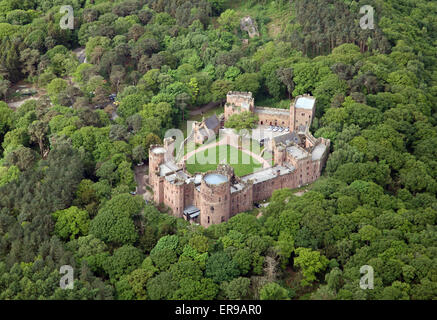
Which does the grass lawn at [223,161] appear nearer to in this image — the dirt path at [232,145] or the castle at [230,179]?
the dirt path at [232,145]

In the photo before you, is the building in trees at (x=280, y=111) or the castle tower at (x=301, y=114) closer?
the castle tower at (x=301, y=114)

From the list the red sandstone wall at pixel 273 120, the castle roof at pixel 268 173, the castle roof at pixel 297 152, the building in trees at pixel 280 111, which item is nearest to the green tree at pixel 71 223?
the castle roof at pixel 268 173

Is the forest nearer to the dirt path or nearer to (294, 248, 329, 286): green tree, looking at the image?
(294, 248, 329, 286): green tree

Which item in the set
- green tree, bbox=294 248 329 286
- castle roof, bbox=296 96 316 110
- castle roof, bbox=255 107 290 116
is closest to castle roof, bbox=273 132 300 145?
Result: castle roof, bbox=296 96 316 110

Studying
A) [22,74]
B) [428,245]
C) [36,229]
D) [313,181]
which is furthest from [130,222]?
[22,74]

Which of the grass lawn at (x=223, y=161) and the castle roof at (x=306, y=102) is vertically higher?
the castle roof at (x=306, y=102)

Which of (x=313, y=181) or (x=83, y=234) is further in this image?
(x=313, y=181)

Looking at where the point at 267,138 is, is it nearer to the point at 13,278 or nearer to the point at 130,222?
the point at 130,222

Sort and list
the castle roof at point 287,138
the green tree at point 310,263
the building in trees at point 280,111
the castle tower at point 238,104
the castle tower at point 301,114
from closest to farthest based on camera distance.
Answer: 1. the green tree at point 310,263
2. the castle roof at point 287,138
3. the castle tower at point 301,114
4. the building in trees at point 280,111
5. the castle tower at point 238,104

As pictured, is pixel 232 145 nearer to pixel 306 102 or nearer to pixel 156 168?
pixel 306 102
